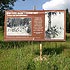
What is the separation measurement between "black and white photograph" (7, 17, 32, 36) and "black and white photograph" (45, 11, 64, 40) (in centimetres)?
84

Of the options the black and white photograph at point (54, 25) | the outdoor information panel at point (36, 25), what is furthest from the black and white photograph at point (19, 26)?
the black and white photograph at point (54, 25)

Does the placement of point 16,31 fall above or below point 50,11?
below

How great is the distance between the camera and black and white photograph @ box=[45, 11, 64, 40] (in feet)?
48.2

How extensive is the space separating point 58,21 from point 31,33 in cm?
138

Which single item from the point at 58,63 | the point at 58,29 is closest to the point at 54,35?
the point at 58,29

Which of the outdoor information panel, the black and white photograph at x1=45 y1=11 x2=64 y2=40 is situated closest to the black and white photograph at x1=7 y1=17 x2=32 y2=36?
the outdoor information panel

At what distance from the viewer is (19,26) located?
1502cm

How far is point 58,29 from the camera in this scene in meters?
14.7

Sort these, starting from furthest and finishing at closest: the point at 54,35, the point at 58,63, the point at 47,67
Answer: the point at 54,35, the point at 58,63, the point at 47,67

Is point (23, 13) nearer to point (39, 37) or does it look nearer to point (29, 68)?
point (39, 37)

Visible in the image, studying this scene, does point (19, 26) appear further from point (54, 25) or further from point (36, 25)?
point (54, 25)

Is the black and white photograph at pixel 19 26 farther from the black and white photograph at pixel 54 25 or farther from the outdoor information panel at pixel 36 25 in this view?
the black and white photograph at pixel 54 25

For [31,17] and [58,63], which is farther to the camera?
[31,17]

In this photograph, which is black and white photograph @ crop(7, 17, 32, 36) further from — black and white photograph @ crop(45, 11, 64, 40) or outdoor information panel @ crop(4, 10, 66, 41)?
black and white photograph @ crop(45, 11, 64, 40)
